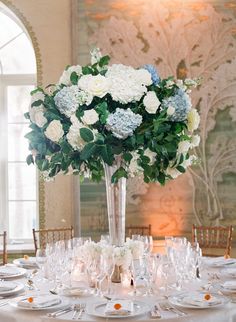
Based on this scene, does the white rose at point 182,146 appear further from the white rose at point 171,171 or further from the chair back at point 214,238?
the chair back at point 214,238

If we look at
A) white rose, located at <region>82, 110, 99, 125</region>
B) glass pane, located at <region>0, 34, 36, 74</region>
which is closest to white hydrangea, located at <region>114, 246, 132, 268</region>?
white rose, located at <region>82, 110, 99, 125</region>

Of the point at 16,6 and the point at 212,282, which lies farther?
the point at 16,6

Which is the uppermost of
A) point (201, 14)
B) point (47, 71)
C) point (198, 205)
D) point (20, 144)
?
point (201, 14)

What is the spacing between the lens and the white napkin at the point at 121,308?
250 cm

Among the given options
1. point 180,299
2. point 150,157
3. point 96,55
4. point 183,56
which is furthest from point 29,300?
point 183,56

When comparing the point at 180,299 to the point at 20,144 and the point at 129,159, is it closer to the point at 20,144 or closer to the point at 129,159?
the point at 129,159

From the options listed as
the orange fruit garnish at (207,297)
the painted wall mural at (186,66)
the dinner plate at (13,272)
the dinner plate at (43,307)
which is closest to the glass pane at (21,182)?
the painted wall mural at (186,66)

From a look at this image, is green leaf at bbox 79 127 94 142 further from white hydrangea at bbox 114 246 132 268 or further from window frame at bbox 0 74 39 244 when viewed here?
window frame at bbox 0 74 39 244

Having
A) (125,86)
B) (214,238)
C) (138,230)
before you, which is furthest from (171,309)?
(214,238)

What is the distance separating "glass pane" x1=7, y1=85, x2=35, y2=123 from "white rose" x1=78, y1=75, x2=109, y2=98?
10.5 ft

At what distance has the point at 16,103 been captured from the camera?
602cm

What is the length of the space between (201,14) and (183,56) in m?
0.40

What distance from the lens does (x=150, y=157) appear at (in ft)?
9.59

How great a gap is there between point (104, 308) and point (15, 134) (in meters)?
3.66
